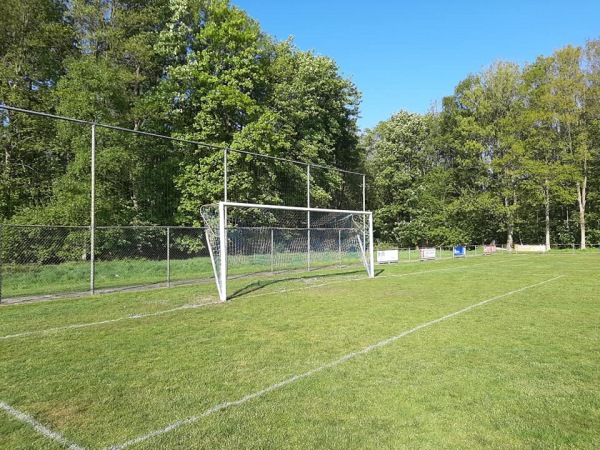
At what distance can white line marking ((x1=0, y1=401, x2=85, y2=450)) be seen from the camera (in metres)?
3.06

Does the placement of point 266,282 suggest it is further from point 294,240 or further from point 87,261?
point 87,261

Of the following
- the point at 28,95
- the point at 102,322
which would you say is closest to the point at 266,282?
the point at 102,322

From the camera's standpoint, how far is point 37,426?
11.0ft

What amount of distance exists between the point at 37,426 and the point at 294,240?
1382 cm

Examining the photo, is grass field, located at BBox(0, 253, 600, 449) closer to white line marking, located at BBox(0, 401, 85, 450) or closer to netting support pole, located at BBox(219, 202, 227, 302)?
white line marking, located at BBox(0, 401, 85, 450)

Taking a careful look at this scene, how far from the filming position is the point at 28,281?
11.9 meters

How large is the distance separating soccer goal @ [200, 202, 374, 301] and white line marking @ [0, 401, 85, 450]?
352 inches

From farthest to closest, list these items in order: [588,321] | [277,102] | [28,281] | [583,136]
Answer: [583,136], [277,102], [28,281], [588,321]

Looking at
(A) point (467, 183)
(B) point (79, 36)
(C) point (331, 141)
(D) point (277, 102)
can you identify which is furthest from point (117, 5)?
(A) point (467, 183)

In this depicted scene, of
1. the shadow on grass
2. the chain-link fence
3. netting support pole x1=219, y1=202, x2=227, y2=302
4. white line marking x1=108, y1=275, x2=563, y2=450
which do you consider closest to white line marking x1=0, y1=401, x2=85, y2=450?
white line marking x1=108, y1=275, x2=563, y2=450

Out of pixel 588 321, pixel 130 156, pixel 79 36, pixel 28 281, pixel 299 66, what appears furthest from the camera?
pixel 299 66

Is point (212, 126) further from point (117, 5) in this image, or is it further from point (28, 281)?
point (28, 281)

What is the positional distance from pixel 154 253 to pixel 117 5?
63.9 feet

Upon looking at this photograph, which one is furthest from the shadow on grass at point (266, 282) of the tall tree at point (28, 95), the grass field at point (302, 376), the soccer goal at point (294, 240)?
the tall tree at point (28, 95)
